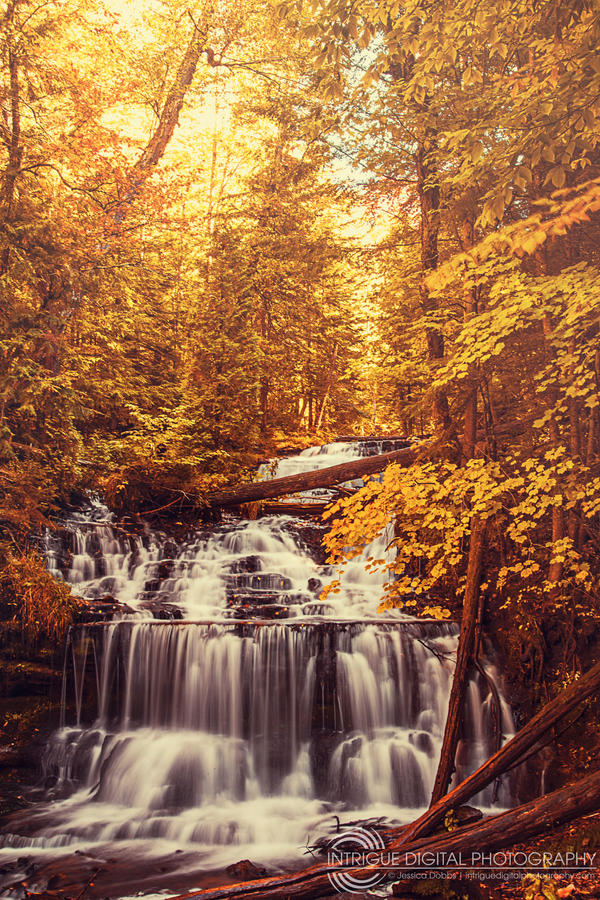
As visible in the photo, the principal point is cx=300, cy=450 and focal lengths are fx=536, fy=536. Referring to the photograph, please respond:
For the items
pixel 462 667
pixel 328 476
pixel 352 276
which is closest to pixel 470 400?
pixel 328 476

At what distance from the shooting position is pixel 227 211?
40.5 ft

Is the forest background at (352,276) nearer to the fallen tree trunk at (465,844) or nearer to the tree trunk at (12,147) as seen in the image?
the tree trunk at (12,147)

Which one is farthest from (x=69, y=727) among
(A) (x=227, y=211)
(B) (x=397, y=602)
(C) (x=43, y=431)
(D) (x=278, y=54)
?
(D) (x=278, y=54)

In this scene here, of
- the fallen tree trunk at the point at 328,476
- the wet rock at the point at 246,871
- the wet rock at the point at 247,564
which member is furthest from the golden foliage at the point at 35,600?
the wet rock at the point at 246,871

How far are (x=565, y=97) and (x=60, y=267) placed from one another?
21.8 feet

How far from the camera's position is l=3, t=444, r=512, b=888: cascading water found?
6215 mm

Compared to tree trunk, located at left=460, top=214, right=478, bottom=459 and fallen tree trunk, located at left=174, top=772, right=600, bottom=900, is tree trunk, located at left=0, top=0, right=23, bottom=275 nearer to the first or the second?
tree trunk, located at left=460, top=214, right=478, bottom=459

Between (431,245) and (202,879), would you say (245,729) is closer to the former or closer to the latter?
(202,879)

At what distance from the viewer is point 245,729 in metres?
7.27

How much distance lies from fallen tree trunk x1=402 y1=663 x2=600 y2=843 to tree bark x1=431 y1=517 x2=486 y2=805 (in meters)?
0.89

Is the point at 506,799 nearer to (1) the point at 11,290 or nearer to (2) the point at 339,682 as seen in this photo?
(2) the point at 339,682

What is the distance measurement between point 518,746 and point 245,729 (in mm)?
3913

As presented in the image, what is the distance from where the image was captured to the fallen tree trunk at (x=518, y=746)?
4547mm

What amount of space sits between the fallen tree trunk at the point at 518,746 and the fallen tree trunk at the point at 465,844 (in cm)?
30
